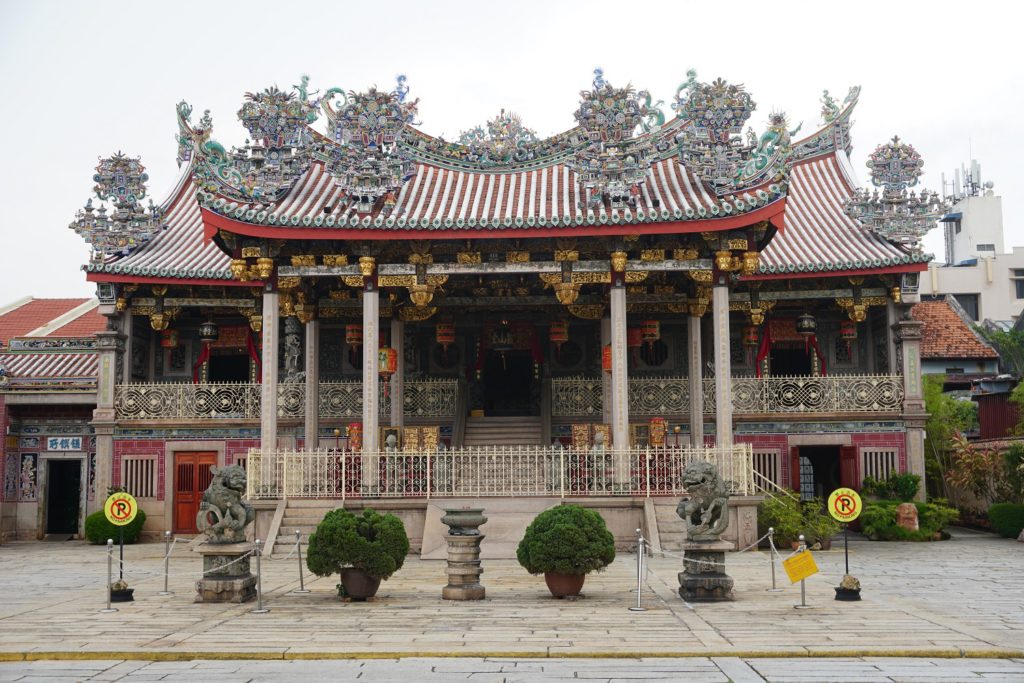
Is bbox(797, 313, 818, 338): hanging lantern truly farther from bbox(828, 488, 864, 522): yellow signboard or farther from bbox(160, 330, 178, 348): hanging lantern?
bbox(160, 330, 178, 348): hanging lantern

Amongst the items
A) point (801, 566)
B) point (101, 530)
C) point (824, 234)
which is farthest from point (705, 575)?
point (101, 530)

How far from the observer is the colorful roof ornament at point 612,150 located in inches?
789

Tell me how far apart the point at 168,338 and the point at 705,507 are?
17.7 m

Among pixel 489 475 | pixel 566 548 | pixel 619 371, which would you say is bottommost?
pixel 566 548

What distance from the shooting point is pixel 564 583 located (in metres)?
12.8

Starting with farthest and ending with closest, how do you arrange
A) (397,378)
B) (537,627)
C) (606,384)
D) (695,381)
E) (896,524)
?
1. (397,378)
2. (606,384)
3. (695,381)
4. (896,524)
5. (537,627)

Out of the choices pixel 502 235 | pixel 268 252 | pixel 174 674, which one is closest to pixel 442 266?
pixel 502 235

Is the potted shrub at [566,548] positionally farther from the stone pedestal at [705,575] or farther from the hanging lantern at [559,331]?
the hanging lantern at [559,331]

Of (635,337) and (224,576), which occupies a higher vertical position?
(635,337)

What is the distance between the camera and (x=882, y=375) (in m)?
24.6

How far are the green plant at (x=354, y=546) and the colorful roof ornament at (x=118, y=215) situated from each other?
14916 millimetres

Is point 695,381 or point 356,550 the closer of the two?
point 356,550

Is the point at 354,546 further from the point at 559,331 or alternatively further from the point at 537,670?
the point at 559,331

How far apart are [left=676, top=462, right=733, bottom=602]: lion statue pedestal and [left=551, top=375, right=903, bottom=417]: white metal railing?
11.6 metres
